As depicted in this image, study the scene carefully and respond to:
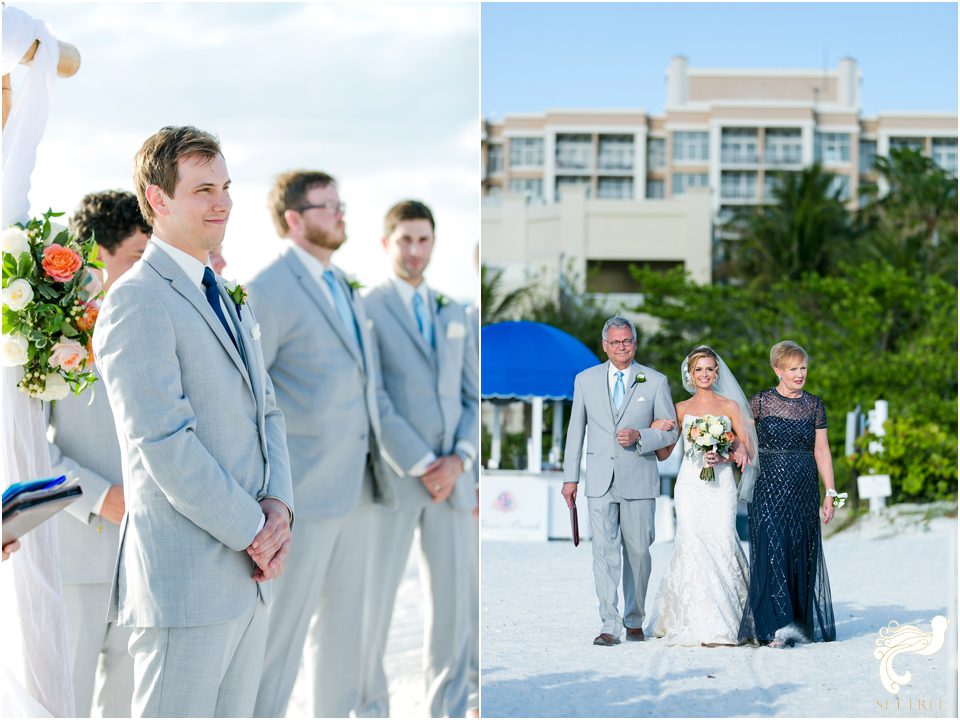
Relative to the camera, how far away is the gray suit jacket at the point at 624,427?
3500mm

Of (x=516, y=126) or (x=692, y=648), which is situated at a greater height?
(x=516, y=126)

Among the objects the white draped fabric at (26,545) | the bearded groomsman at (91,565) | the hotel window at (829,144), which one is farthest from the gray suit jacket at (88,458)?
the hotel window at (829,144)

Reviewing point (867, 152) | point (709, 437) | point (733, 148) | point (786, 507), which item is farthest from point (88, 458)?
point (733, 148)

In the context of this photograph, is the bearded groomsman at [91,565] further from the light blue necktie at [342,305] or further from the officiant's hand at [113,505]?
the light blue necktie at [342,305]

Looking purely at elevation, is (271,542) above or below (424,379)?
below

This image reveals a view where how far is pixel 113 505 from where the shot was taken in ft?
10.2

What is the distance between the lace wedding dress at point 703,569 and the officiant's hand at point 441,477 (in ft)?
3.44

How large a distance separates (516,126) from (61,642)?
2.84m

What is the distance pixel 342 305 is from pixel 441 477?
2.61ft

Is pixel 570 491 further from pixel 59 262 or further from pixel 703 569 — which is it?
pixel 59 262

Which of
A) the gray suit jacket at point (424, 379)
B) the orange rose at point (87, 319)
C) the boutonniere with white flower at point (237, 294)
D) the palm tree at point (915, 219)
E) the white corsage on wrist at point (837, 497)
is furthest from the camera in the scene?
the palm tree at point (915, 219)

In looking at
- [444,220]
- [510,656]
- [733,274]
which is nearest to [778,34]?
[510,656]

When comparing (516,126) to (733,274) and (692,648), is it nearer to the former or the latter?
(692,648)

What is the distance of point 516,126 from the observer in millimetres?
4855
